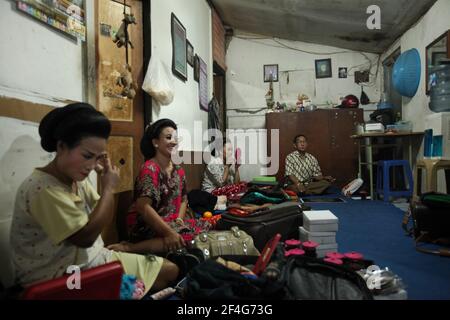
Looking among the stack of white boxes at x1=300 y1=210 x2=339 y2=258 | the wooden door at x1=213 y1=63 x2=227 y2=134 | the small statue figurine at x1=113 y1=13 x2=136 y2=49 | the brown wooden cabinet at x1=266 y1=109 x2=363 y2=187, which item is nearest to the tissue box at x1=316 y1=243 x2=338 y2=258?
the stack of white boxes at x1=300 y1=210 x2=339 y2=258

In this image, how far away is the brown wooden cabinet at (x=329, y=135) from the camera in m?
5.43

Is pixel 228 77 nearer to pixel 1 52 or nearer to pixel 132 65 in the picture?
pixel 132 65

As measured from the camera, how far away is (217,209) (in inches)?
133

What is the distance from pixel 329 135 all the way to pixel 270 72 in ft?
5.86

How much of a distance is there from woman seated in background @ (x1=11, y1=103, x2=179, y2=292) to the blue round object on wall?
4364mm

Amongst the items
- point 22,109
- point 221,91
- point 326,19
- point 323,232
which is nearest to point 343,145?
point 326,19

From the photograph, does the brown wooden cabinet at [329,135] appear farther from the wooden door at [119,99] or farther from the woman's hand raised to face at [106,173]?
the woman's hand raised to face at [106,173]

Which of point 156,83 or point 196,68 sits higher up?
point 196,68

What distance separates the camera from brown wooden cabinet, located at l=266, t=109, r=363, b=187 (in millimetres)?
5430

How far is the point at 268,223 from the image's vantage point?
220cm

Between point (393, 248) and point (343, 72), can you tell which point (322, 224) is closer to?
point (393, 248)

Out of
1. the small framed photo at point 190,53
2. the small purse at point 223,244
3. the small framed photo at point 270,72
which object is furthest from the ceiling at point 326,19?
the small purse at point 223,244

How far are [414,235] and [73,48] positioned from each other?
275 centimetres

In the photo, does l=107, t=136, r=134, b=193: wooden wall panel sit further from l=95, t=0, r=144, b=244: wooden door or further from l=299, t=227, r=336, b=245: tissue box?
l=299, t=227, r=336, b=245: tissue box
